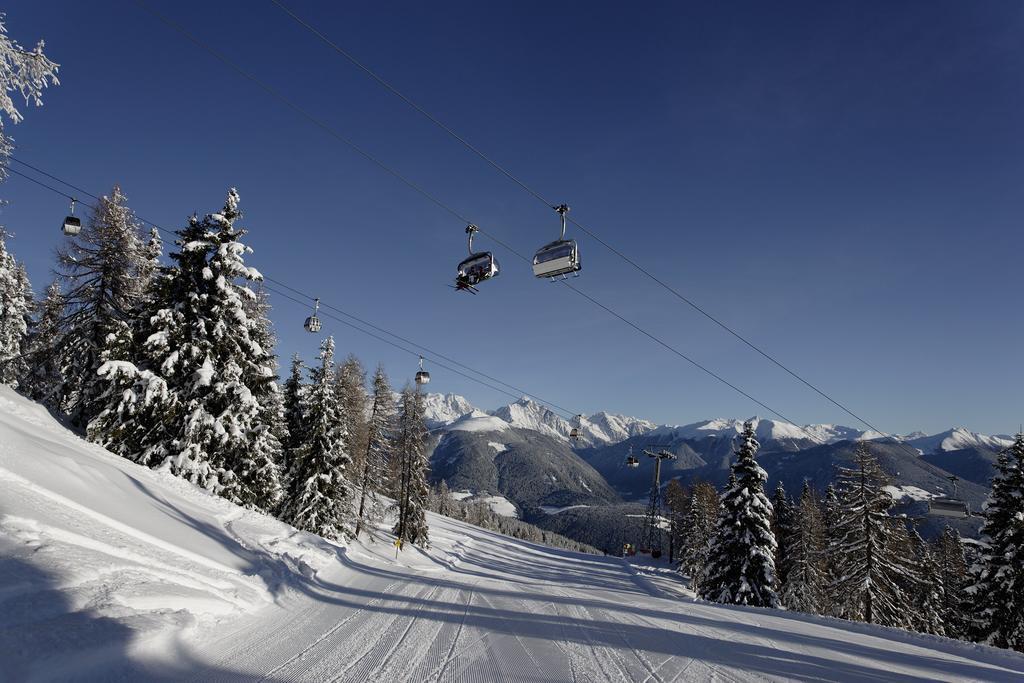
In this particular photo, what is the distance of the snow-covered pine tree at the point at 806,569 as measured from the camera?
3803 centimetres

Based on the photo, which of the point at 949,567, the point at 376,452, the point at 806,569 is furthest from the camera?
the point at 949,567

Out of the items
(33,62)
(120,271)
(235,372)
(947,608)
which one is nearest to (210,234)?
(235,372)

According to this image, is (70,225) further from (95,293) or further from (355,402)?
(355,402)

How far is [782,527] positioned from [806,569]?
6285 mm

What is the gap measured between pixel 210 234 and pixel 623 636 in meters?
20.7

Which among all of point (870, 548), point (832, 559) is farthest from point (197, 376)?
point (832, 559)

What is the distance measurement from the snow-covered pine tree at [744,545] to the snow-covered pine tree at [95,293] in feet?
110

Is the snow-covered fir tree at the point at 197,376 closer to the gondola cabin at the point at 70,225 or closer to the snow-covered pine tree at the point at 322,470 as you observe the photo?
the gondola cabin at the point at 70,225

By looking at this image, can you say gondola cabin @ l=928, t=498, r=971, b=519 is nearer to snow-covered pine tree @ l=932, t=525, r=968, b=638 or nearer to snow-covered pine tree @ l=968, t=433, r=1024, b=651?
snow-covered pine tree @ l=968, t=433, r=1024, b=651

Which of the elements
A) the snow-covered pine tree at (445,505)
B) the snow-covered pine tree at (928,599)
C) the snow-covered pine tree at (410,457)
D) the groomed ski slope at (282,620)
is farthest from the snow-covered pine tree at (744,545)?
the snow-covered pine tree at (445,505)

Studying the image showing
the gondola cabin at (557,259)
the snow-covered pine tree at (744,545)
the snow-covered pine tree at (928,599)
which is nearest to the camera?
the gondola cabin at (557,259)

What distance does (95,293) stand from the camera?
24812 mm

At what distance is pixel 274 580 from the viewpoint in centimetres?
1016

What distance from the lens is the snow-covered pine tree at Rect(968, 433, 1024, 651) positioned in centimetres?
2166
